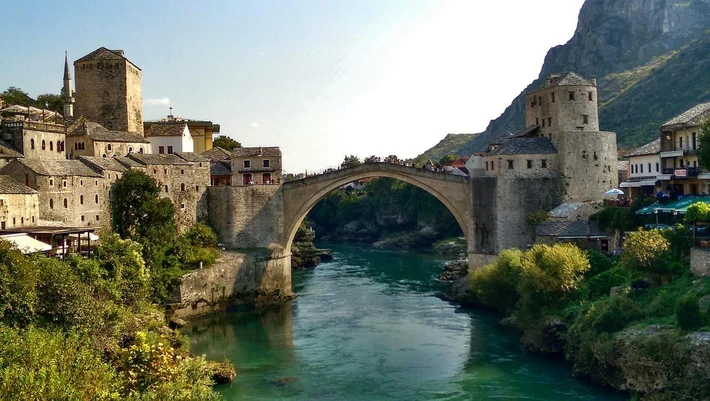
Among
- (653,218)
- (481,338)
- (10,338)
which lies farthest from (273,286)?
(10,338)

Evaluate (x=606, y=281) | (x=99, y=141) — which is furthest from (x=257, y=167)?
(x=606, y=281)

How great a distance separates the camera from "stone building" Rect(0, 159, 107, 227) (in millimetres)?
37250

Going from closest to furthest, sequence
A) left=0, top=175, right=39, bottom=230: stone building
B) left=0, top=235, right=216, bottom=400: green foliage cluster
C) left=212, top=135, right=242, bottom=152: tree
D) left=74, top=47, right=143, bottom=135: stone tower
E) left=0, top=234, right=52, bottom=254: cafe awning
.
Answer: left=0, top=235, right=216, bottom=400: green foliage cluster, left=0, top=234, right=52, bottom=254: cafe awning, left=0, top=175, right=39, bottom=230: stone building, left=74, top=47, right=143, bottom=135: stone tower, left=212, top=135, right=242, bottom=152: tree

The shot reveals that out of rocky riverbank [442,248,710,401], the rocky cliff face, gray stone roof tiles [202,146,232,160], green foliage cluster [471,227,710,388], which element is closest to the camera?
→ rocky riverbank [442,248,710,401]

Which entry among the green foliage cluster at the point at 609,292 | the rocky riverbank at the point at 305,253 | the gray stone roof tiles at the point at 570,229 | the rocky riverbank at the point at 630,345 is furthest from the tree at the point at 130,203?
the rocky riverbank at the point at 305,253

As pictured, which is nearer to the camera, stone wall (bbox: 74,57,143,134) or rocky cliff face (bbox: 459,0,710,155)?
stone wall (bbox: 74,57,143,134)

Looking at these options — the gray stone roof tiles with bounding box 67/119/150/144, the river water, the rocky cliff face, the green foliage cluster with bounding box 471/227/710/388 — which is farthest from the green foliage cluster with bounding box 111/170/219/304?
the rocky cliff face

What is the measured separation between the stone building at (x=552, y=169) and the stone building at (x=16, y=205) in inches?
975

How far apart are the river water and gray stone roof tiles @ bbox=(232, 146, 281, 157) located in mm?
9272

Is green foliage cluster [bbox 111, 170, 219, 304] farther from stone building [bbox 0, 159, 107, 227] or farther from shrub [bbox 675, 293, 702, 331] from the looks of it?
shrub [bbox 675, 293, 702, 331]

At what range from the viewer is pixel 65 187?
38656 mm

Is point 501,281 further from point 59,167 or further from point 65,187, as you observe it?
point 59,167

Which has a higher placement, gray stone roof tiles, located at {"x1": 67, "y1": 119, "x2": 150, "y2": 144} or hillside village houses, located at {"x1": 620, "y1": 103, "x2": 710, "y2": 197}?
gray stone roof tiles, located at {"x1": 67, "y1": 119, "x2": 150, "y2": 144}

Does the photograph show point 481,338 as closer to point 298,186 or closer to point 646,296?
point 646,296
